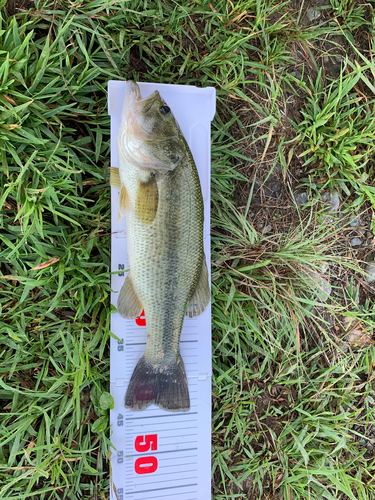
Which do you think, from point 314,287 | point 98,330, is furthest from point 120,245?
point 314,287

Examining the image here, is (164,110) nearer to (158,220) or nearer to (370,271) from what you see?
(158,220)

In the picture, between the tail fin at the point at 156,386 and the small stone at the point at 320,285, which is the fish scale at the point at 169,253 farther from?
the small stone at the point at 320,285

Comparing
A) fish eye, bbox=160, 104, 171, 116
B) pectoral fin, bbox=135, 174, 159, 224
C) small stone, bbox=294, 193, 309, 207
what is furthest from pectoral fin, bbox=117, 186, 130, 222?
small stone, bbox=294, 193, 309, 207

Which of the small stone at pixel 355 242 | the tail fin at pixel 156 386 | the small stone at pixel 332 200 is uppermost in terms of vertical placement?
the small stone at pixel 332 200

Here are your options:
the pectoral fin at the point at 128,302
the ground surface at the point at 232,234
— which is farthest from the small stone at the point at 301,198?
the pectoral fin at the point at 128,302

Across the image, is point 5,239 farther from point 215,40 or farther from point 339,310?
point 339,310

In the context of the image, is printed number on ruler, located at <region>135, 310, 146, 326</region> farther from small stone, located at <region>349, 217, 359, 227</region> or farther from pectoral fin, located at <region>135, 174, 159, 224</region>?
small stone, located at <region>349, 217, 359, 227</region>

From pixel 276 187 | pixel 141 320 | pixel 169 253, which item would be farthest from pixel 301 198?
pixel 141 320

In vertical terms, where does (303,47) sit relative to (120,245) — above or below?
above
